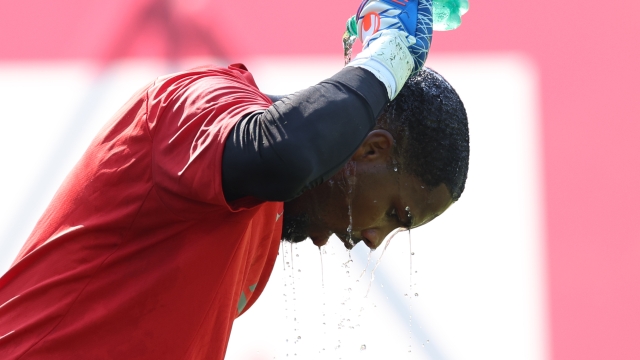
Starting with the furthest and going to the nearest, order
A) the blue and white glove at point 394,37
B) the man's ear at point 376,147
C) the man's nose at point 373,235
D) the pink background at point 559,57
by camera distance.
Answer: the pink background at point 559,57, the man's nose at point 373,235, the man's ear at point 376,147, the blue and white glove at point 394,37

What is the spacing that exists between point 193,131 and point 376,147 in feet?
1.54

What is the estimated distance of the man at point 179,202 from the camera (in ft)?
3.19

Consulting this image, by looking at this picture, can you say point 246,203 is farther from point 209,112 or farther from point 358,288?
point 358,288

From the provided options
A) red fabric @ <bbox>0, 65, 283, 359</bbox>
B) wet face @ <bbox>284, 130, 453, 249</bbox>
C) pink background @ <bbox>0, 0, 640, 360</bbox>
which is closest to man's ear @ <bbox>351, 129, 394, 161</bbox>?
wet face @ <bbox>284, 130, 453, 249</bbox>

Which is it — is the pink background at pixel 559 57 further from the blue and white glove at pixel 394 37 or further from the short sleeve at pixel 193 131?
the short sleeve at pixel 193 131

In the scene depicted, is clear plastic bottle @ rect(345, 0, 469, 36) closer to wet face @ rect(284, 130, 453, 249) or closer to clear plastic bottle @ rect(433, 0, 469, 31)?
clear plastic bottle @ rect(433, 0, 469, 31)

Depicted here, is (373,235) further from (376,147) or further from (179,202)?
(179,202)

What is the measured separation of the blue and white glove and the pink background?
1.24 metres

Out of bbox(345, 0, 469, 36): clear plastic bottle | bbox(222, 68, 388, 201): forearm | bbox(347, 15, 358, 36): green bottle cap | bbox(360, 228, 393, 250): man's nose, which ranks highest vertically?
bbox(345, 0, 469, 36): clear plastic bottle

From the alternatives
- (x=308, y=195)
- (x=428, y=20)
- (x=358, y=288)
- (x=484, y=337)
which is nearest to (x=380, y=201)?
(x=308, y=195)

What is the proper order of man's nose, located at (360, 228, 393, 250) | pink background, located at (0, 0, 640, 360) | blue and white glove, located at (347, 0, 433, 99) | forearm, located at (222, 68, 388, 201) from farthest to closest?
pink background, located at (0, 0, 640, 360), man's nose, located at (360, 228, 393, 250), blue and white glove, located at (347, 0, 433, 99), forearm, located at (222, 68, 388, 201)

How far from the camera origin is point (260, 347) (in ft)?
7.59

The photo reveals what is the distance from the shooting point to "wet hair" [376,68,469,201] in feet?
4.59

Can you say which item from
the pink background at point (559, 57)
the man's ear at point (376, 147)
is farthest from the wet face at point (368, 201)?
the pink background at point (559, 57)
